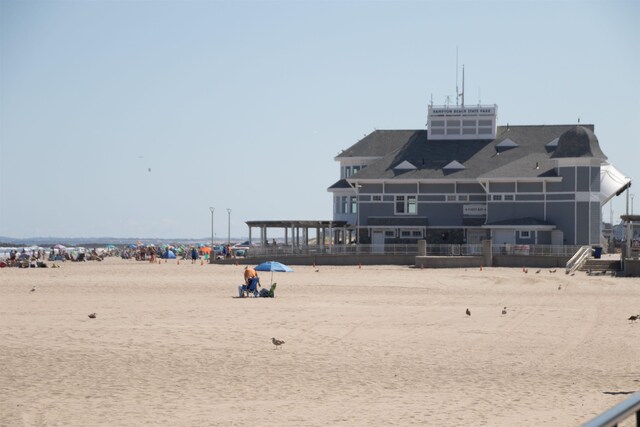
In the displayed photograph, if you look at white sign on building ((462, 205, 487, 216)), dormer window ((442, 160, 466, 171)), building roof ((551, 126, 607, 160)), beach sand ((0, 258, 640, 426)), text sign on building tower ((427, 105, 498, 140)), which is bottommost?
beach sand ((0, 258, 640, 426))

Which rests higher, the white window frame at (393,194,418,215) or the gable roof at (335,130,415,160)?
the gable roof at (335,130,415,160)

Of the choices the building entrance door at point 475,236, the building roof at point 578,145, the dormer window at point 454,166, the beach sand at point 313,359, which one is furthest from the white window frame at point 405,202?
the beach sand at point 313,359

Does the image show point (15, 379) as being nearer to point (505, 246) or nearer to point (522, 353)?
point (522, 353)

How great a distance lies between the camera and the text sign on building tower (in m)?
71.8

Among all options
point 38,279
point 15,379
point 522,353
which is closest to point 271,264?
point 38,279

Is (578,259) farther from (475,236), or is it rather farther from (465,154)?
(465,154)

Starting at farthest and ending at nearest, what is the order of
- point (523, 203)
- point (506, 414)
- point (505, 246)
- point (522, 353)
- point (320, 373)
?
point (523, 203)
point (505, 246)
point (522, 353)
point (320, 373)
point (506, 414)

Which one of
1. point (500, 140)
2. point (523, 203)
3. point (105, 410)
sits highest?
point (500, 140)

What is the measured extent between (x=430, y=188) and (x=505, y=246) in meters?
10.5

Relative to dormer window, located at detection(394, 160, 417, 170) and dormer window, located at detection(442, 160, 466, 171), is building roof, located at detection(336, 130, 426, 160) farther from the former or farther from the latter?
dormer window, located at detection(442, 160, 466, 171)

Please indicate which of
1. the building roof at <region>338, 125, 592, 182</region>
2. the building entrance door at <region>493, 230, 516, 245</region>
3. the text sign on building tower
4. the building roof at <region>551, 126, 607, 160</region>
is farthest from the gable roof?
the building roof at <region>551, 126, 607, 160</region>

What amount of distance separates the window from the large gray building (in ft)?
0.16

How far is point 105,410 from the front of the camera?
1420cm

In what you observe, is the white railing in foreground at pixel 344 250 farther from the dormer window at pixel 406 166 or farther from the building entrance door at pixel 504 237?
the dormer window at pixel 406 166
